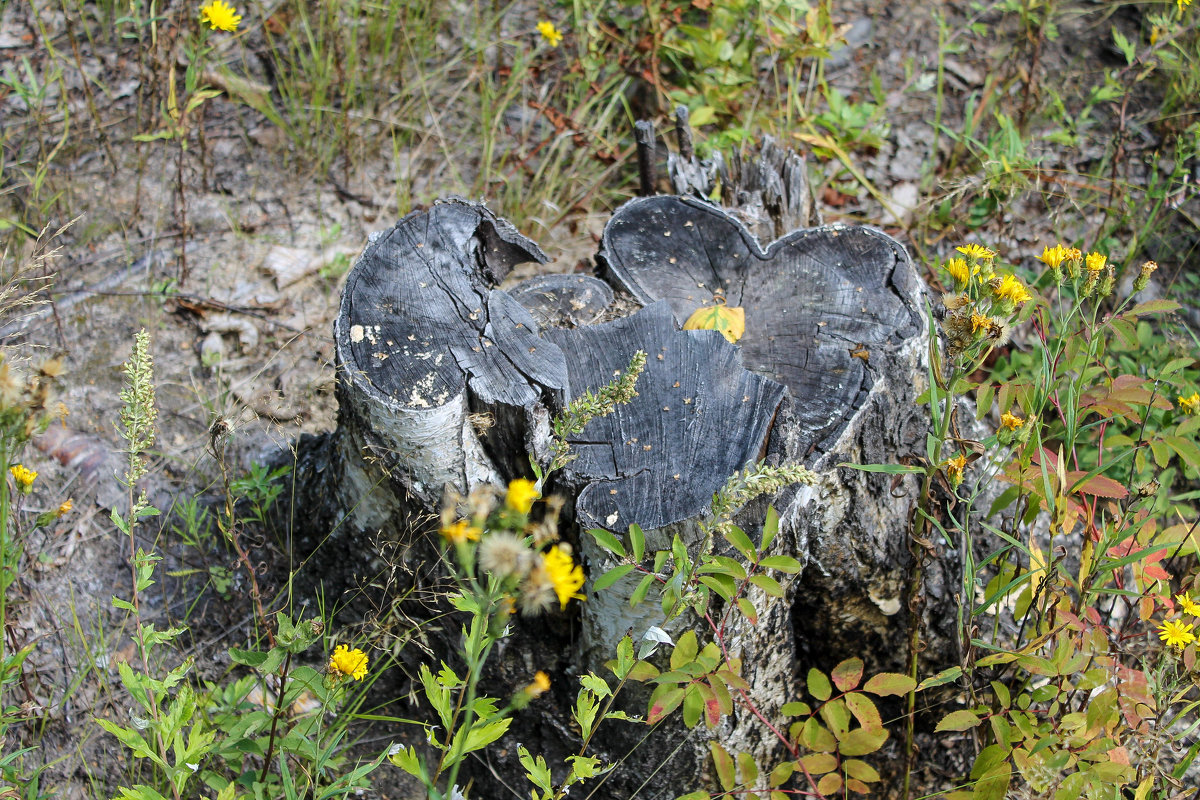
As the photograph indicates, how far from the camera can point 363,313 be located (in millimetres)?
1855

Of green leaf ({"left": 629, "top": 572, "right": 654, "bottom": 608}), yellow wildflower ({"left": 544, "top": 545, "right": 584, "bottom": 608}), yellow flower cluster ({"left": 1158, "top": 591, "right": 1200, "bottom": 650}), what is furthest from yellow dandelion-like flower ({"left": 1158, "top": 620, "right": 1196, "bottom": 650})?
yellow wildflower ({"left": 544, "top": 545, "right": 584, "bottom": 608})

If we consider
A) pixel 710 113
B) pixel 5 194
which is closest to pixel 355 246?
pixel 5 194

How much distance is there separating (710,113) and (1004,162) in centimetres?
105

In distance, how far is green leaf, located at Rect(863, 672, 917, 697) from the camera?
153 centimetres

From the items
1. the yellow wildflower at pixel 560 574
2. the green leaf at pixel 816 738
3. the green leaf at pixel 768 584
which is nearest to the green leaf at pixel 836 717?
the green leaf at pixel 816 738

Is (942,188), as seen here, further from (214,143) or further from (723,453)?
(214,143)

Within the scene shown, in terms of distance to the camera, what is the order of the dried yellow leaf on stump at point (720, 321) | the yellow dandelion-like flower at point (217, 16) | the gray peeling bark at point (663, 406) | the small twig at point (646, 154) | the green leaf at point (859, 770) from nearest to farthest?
the green leaf at point (859, 770) < the gray peeling bark at point (663, 406) < the dried yellow leaf on stump at point (720, 321) < the yellow dandelion-like flower at point (217, 16) < the small twig at point (646, 154)

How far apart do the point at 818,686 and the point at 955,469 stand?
46 centimetres

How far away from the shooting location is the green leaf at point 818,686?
1.54 m

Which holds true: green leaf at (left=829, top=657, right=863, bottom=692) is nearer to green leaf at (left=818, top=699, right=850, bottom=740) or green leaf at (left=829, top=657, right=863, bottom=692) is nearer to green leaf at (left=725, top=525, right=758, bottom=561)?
green leaf at (left=818, top=699, right=850, bottom=740)

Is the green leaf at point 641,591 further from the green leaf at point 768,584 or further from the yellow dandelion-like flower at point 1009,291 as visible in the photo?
the yellow dandelion-like flower at point 1009,291

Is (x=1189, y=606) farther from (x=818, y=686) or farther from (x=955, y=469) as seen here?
(x=818, y=686)

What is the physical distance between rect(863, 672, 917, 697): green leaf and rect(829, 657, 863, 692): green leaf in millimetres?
39

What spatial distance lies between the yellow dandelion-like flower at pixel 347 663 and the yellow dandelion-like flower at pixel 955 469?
41.7 inches
